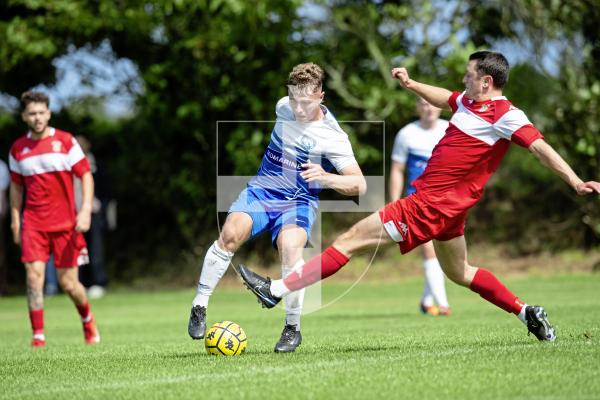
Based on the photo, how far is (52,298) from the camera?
20094 mm

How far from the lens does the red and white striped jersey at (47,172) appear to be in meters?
10.7

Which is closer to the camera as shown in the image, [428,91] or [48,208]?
[428,91]

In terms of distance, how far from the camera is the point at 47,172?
1077 cm

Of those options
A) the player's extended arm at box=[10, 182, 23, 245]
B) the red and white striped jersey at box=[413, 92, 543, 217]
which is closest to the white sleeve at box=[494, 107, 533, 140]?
the red and white striped jersey at box=[413, 92, 543, 217]

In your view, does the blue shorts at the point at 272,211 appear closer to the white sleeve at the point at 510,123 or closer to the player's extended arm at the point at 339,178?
the player's extended arm at the point at 339,178

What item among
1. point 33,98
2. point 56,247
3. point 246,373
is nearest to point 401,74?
point 246,373

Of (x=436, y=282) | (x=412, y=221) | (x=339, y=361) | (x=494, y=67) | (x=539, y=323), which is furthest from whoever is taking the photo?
(x=436, y=282)

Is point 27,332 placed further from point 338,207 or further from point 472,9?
point 472,9

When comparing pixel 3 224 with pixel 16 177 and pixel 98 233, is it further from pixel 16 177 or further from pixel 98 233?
pixel 16 177

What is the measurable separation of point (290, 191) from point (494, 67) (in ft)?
6.12

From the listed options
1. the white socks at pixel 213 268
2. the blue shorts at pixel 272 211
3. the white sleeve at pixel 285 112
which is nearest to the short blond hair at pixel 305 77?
the white sleeve at pixel 285 112

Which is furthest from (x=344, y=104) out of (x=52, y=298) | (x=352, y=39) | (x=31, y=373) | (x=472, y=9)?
(x=31, y=373)

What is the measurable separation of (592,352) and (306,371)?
203cm

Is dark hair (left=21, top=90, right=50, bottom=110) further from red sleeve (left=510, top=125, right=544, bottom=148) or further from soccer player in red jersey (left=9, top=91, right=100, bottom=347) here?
red sleeve (left=510, top=125, right=544, bottom=148)
